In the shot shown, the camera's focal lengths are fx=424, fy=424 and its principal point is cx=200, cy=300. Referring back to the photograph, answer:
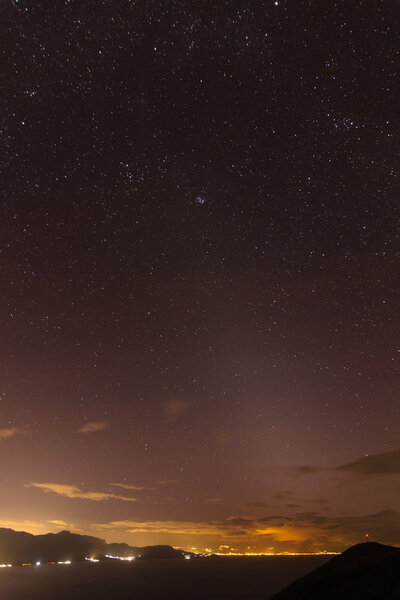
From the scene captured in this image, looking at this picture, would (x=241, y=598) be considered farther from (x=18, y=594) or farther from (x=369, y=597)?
(x=369, y=597)

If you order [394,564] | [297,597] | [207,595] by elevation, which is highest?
[394,564]

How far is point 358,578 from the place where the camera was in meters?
21.6

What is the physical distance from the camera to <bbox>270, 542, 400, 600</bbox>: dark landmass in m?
19.6

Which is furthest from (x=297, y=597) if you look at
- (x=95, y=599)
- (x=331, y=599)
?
(x=95, y=599)

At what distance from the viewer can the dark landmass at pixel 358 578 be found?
771 inches

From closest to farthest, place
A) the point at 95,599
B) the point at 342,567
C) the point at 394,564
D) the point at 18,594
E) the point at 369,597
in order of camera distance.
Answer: the point at 369,597, the point at 394,564, the point at 342,567, the point at 95,599, the point at 18,594

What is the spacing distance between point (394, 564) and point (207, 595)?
97991 millimetres

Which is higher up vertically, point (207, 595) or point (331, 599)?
point (331, 599)

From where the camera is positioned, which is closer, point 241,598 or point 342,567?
point 342,567

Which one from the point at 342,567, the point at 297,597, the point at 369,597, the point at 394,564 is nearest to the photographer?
the point at 369,597

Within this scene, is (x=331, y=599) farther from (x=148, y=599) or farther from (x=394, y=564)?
(x=148, y=599)

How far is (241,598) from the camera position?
9456 centimetres

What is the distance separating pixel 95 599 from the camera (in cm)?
8581

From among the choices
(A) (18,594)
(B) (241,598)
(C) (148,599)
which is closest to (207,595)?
(B) (241,598)
